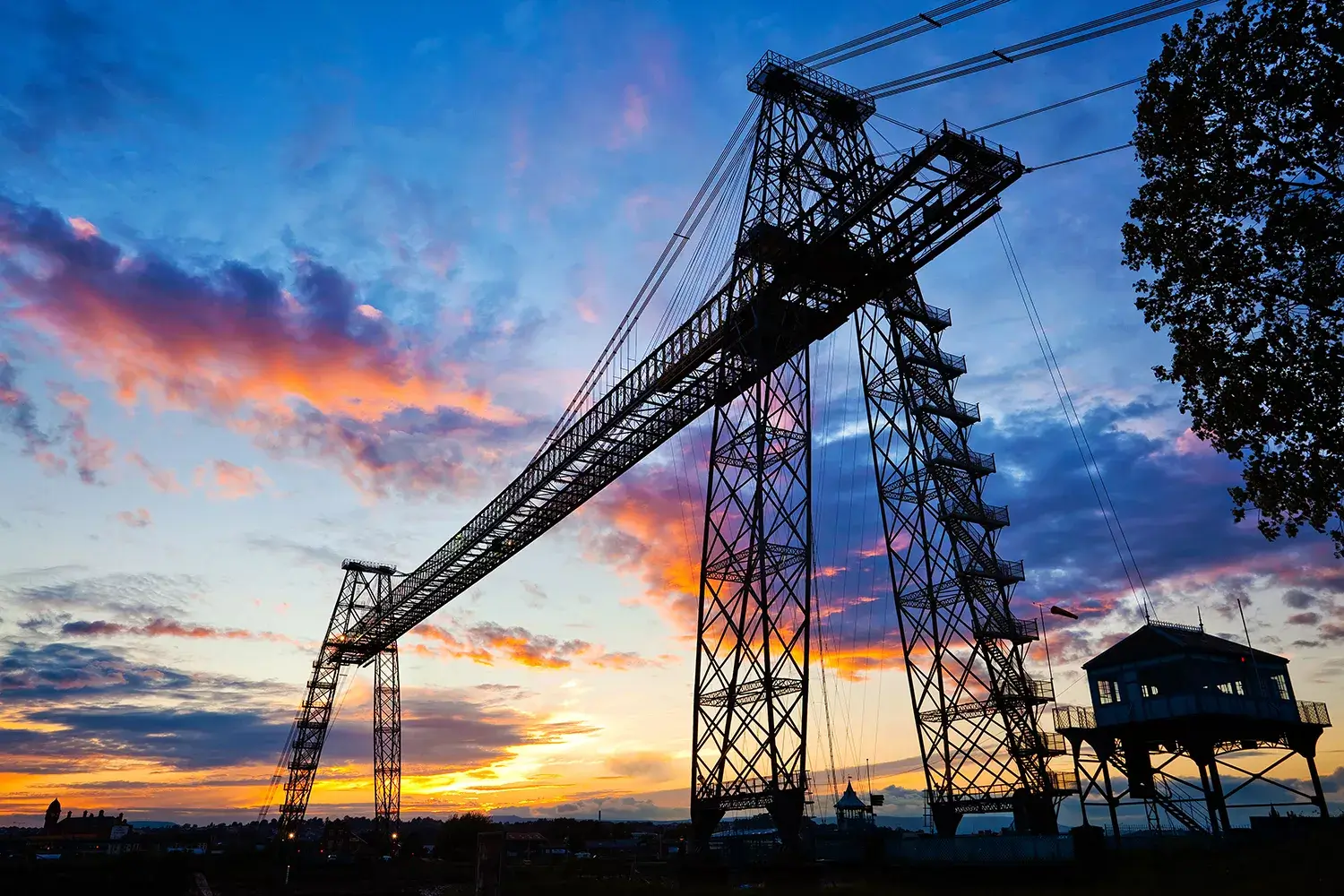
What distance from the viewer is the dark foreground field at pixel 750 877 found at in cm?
903

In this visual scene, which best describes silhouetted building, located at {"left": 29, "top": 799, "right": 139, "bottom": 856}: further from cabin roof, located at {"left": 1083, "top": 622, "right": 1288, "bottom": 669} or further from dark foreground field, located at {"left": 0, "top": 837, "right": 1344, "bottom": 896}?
cabin roof, located at {"left": 1083, "top": 622, "right": 1288, "bottom": 669}

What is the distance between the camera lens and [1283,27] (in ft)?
36.1

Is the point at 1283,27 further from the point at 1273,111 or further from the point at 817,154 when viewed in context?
the point at 817,154

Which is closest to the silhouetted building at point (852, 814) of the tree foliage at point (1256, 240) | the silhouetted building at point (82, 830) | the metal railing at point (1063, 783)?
the metal railing at point (1063, 783)

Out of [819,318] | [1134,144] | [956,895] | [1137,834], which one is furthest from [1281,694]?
[956,895]

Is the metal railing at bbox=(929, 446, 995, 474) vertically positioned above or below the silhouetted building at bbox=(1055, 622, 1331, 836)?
above

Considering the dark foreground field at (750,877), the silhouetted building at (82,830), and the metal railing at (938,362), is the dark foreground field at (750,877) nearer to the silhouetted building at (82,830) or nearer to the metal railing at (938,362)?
the metal railing at (938,362)

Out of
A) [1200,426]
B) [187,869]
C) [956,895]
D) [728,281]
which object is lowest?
[187,869]

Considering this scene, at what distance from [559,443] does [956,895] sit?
27242mm

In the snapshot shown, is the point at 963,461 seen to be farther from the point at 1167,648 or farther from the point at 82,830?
the point at 82,830

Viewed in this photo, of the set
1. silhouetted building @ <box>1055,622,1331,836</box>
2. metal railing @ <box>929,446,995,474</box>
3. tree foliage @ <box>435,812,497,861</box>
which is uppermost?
metal railing @ <box>929,446,995,474</box>

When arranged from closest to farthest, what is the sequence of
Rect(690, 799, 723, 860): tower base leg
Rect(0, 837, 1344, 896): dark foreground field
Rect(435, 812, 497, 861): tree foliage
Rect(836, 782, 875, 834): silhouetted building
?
Rect(0, 837, 1344, 896): dark foreground field < Rect(690, 799, 723, 860): tower base leg < Rect(836, 782, 875, 834): silhouetted building < Rect(435, 812, 497, 861): tree foliage

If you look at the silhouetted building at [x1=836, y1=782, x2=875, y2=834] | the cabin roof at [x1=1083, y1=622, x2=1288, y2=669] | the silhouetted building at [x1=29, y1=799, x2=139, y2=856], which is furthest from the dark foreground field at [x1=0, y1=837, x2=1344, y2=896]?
the silhouetted building at [x1=29, y1=799, x2=139, y2=856]

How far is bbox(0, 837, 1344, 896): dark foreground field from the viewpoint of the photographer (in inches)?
356
